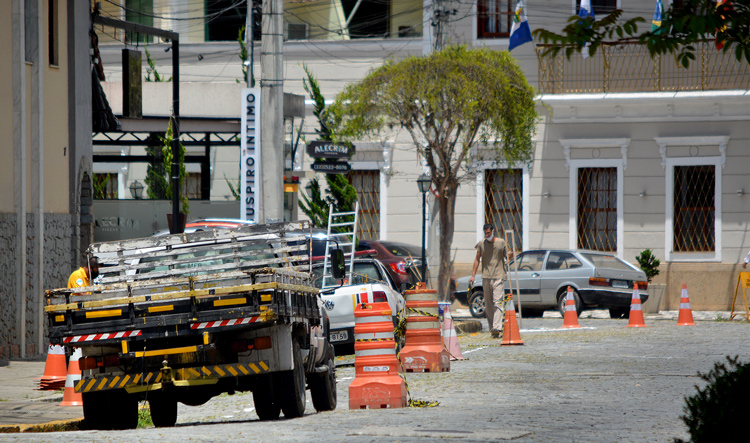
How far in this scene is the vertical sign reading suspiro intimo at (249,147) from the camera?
68.2 feet

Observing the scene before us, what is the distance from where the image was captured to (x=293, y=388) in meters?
9.63

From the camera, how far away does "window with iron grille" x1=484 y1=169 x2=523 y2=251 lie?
30.5 m

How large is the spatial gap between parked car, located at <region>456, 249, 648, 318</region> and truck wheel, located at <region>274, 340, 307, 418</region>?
13.7 metres

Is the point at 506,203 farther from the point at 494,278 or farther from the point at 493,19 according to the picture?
the point at 494,278

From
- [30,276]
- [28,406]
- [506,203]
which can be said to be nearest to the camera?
[28,406]

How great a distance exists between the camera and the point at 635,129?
29516mm

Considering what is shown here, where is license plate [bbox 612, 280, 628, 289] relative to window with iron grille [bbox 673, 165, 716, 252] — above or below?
below

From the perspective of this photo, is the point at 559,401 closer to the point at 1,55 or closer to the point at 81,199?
the point at 1,55

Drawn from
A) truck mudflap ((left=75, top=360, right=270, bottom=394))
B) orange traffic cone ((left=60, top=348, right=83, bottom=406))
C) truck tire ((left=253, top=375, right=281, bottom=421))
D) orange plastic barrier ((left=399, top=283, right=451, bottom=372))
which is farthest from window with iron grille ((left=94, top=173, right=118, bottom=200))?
truck mudflap ((left=75, top=360, right=270, bottom=394))

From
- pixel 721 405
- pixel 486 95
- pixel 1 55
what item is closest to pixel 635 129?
pixel 486 95

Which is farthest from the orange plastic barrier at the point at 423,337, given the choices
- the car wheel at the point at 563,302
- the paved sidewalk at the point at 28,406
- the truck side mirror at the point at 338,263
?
the car wheel at the point at 563,302

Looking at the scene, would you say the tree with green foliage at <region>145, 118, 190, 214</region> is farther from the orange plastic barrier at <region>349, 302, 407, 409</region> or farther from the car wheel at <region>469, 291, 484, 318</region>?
the orange plastic barrier at <region>349, 302, 407, 409</region>

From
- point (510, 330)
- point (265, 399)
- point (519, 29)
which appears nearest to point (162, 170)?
point (519, 29)

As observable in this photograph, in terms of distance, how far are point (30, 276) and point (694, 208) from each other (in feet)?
62.3
